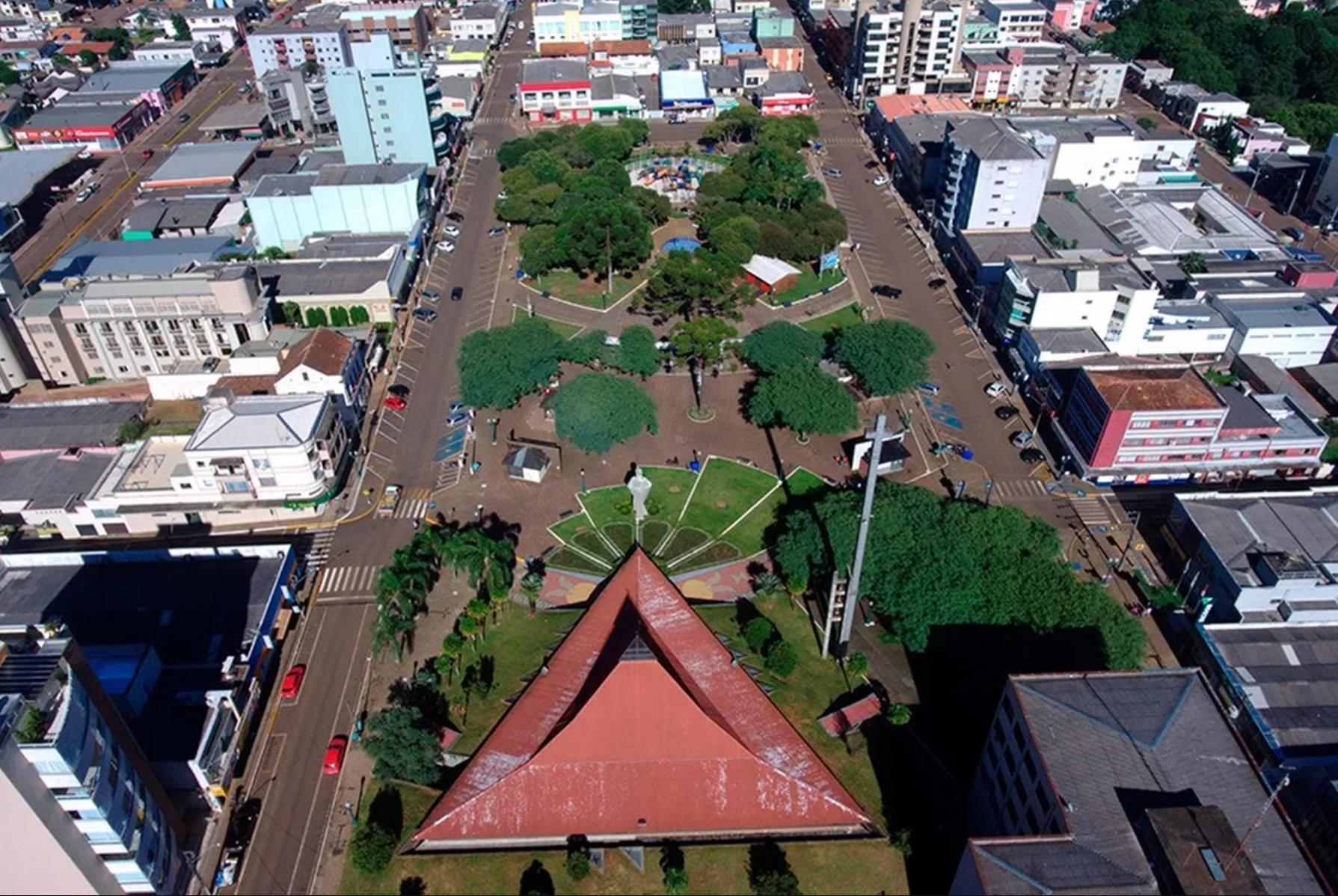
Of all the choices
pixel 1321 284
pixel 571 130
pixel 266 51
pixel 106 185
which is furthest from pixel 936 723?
pixel 266 51

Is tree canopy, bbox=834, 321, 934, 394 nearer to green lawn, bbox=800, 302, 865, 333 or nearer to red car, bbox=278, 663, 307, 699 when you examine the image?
green lawn, bbox=800, 302, 865, 333

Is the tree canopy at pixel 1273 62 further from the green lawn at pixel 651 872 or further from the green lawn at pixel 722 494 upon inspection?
the green lawn at pixel 651 872

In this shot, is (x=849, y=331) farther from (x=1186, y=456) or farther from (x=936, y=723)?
(x=936, y=723)

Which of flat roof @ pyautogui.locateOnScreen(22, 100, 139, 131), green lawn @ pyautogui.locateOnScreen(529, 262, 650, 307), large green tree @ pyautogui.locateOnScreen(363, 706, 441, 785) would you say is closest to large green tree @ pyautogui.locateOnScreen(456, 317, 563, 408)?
green lawn @ pyautogui.locateOnScreen(529, 262, 650, 307)

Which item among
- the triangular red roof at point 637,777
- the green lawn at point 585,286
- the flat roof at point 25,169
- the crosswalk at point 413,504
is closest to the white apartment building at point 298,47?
the flat roof at point 25,169

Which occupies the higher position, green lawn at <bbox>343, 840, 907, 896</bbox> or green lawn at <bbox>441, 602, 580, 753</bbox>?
green lawn at <bbox>441, 602, 580, 753</bbox>

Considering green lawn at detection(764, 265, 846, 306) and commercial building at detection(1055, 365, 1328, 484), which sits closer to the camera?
commercial building at detection(1055, 365, 1328, 484)
